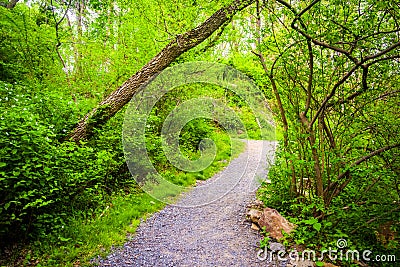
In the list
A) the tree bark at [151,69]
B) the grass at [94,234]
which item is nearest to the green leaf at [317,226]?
the grass at [94,234]

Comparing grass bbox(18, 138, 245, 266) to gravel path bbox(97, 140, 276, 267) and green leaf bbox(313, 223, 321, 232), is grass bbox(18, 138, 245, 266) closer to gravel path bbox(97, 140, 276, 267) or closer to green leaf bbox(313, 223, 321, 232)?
gravel path bbox(97, 140, 276, 267)

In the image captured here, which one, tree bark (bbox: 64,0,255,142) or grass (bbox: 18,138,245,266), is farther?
tree bark (bbox: 64,0,255,142)

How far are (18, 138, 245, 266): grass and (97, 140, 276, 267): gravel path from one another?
0.59 feet

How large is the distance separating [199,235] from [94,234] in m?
1.52

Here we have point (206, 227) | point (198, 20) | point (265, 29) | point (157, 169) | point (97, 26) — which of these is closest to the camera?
point (265, 29)

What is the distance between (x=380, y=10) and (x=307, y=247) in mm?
2875

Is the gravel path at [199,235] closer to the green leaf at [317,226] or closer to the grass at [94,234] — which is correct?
the grass at [94,234]

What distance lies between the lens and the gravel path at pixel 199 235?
339cm

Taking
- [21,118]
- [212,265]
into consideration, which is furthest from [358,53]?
[21,118]

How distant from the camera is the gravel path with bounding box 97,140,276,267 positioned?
11.1 feet

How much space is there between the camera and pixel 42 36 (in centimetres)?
670

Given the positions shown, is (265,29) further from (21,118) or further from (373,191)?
(21,118)

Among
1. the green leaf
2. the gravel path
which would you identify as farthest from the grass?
the green leaf

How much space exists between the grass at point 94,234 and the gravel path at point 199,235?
0.18m
